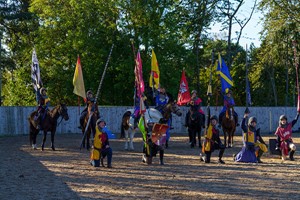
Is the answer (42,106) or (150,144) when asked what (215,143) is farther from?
(42,106)

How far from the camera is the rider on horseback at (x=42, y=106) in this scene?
757 inches

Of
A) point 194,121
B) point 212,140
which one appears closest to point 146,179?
point 212,140

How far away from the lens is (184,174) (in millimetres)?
12789

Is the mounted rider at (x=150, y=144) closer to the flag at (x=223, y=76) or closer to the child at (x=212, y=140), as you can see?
the child at (x=212, y=140)

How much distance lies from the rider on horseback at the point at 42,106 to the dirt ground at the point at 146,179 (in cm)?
244

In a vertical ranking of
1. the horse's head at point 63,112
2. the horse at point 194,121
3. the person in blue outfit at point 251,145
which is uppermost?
the horse's head at point 63,112

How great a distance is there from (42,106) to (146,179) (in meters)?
8.49

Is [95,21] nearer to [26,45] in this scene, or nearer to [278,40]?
[26,45]

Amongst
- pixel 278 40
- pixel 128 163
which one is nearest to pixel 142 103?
pixel 128 163

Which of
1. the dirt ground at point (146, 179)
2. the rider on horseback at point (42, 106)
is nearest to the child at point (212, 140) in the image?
the dirt ground at point (146, 179)

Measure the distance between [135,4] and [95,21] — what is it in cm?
334

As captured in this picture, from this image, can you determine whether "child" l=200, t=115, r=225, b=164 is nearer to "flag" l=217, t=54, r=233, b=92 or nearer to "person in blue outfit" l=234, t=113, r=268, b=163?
"person in blue outfit" l=234, t=113, r=268, b=163

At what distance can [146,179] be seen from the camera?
11969 mm

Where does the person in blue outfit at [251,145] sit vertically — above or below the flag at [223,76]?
below
